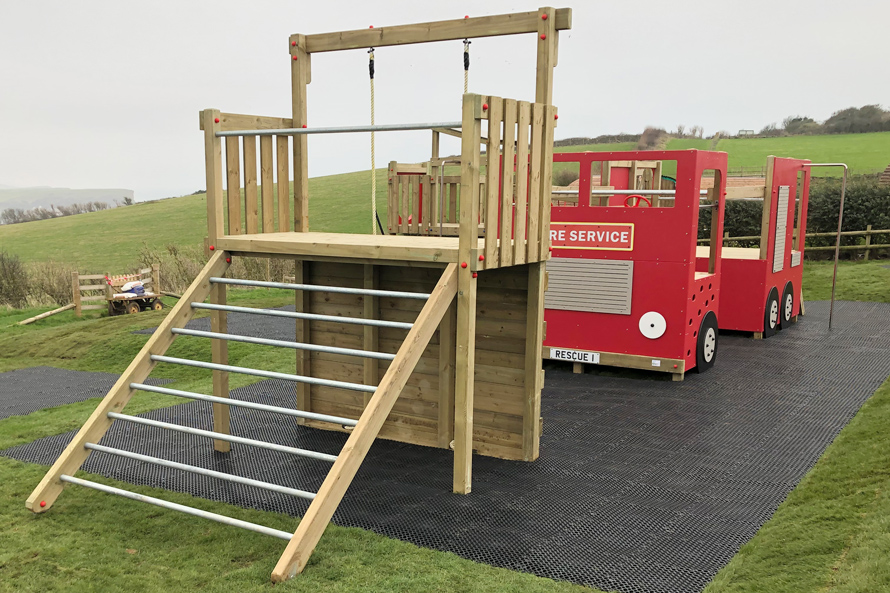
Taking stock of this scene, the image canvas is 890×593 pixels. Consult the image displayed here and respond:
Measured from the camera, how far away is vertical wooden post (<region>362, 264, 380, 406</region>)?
542 cm

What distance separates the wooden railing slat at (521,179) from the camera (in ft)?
14.6

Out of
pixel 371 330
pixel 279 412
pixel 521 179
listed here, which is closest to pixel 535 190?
pixel 521 179

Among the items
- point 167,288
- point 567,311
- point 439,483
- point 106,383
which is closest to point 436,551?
point 439,483

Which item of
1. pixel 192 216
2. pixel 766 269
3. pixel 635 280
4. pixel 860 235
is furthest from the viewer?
pixel 192 216

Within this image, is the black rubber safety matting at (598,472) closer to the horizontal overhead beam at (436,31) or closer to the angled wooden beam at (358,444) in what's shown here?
the angled wooden beam at (358,444)

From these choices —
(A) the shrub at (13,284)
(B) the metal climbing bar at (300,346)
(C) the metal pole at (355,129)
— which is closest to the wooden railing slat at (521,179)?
(C) the metal pole at (355,129)

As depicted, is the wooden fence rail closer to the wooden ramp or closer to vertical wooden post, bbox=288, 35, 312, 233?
vertical wooden post, bbox=288, 35, 312, 233

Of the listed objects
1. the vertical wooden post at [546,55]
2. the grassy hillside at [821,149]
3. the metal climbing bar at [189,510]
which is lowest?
the metal climbing bar at [189,510]

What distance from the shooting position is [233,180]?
17.3ft

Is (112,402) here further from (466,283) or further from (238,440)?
(466,283)

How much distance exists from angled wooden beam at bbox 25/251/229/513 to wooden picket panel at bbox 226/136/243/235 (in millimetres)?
485

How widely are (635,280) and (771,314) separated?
3.20m

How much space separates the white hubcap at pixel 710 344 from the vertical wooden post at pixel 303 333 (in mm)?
3967

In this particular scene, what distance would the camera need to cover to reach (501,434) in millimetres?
5176
